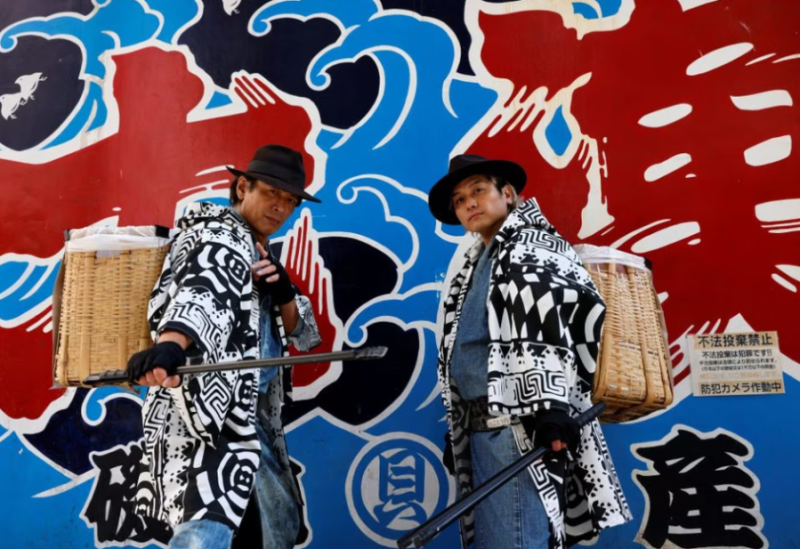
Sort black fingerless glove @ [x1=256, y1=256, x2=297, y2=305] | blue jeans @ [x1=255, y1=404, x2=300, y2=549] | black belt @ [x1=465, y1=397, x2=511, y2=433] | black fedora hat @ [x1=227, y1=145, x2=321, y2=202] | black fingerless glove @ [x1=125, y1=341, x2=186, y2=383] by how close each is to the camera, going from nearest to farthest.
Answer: black fingerless glove @ [x1=125, y1=341, x2=186, y2=383], black belt @ [x1=465, y1=397, x2=511, y2=433], blue jeans @ [x1=255, y1=404, x2=300, y2=549], black fingerless glove @ [x1=256, y1=256, x2=297, y2=305], black fedora hat @ [x1=227, y1=145, x2=321, y2=202]

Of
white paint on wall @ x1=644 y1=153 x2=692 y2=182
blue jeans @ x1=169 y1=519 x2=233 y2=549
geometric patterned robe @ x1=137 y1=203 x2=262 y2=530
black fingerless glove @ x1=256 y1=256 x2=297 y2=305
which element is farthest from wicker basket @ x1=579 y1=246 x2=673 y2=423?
blue jeans @ x1=169 y1=519 x2=233 y2=549

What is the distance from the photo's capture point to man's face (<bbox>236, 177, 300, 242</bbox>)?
3221mm

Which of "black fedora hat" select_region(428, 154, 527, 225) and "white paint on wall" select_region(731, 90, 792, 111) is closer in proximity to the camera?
"black fedora hat" select_region(428, 154, 527, 225)

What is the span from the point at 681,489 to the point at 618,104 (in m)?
2.17

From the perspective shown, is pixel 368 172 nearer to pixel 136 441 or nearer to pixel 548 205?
pixel 548 205

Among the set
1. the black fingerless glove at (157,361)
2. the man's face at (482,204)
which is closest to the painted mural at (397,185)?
the man's face at (482,204)

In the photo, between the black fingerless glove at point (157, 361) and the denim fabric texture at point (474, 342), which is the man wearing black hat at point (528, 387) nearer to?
the denim fabric texture at point (474, 342)

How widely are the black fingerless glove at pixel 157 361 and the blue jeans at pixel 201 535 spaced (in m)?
0.56

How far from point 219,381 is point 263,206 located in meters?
0.87

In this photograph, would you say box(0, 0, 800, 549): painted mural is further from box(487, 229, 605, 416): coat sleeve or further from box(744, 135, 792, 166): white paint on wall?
box(487, 229, 605, 416): coat sleeve

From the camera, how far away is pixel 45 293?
451cm

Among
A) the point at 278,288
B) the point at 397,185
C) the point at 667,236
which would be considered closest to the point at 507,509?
the point at 278,288

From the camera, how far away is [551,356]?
106 inches

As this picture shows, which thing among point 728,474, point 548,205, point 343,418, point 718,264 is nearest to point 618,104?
point 548,205
